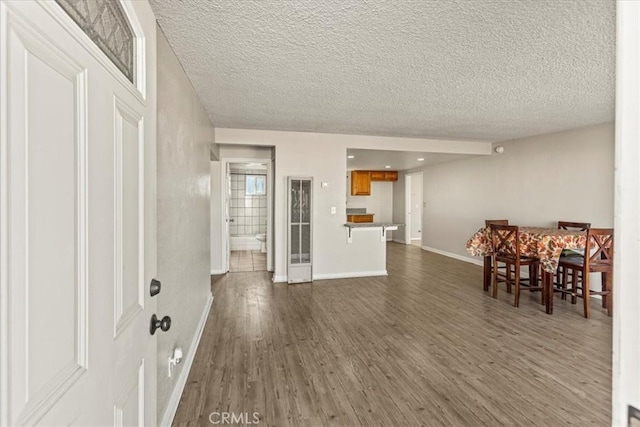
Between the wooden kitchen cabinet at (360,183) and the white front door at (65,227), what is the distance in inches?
317

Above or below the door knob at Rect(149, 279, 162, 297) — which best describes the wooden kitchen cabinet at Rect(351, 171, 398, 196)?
above

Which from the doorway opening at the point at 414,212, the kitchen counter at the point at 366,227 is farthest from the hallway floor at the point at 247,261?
the doorway opening at the point at 414,212

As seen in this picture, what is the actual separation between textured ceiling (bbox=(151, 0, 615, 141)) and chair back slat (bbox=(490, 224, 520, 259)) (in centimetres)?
139

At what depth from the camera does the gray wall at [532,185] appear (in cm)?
414

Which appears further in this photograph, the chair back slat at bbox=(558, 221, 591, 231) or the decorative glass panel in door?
the decorative glass panel in door

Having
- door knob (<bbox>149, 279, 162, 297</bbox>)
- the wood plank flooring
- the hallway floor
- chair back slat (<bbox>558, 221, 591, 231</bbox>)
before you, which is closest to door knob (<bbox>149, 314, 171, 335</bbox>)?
door knob (<bbox>149, 279, 162, 297</bbox>)

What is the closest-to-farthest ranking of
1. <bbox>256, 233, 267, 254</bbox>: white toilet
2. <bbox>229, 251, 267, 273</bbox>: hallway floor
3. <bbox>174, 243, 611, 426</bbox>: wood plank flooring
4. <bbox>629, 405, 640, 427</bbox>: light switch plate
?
<bbox>629, 405, 640, 427</bbox>: light switch plate < <bbox>174, 243, 611, 426</bbox>: wood plank flooring < <bbox>229, 251, 267, 273</bbox>: hallway floor < <bbox>256, 233, 267, 254</bbox>: white toilet

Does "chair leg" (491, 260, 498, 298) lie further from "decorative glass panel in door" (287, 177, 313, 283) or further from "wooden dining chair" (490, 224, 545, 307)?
"decorative glass panel in door" (287, 177, 313, 283)

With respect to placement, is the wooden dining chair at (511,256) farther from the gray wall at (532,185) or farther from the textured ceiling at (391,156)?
the textured ceiling at (391,156)

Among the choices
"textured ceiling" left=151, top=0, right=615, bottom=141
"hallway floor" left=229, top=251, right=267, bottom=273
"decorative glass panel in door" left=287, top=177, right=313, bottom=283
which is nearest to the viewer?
"textured ceiling" left=151, top=0, right=615, bottom=141

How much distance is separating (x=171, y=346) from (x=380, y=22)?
230cm

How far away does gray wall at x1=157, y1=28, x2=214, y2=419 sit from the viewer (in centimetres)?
175

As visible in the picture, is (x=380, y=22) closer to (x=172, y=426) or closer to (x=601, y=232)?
(x=172, y=426)

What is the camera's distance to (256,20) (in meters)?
1.79
